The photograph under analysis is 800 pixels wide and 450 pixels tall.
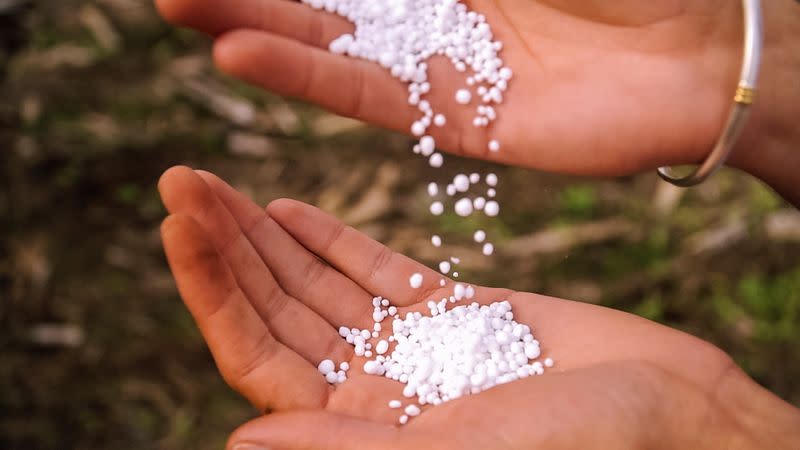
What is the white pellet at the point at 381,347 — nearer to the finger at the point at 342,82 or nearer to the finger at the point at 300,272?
the finger at the point at 300,272

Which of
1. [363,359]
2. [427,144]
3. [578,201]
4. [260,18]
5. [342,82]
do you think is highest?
[260,18]

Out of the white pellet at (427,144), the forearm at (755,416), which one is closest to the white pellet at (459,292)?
the white pellet at (427,144)

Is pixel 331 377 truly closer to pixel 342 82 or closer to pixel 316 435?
pixel 316 435

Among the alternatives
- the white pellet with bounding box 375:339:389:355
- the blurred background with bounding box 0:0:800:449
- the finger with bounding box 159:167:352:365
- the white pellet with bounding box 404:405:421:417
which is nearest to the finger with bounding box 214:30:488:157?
the finger with bounding box 159:167:352:365

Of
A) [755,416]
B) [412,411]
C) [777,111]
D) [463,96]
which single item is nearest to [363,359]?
[412,411]

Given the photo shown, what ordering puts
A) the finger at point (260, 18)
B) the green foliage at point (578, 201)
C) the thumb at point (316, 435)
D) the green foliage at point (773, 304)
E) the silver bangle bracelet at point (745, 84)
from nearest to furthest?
1. the thumb at point (316, 435)
2. the finger at point (260, 18)
3. the silver bangle bracelet at point (745, 84)
4. the green foliage at point (773, 304)
5. the green foliage at point (578, 201)

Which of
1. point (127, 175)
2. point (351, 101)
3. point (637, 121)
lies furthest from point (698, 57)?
point (127, 175)
